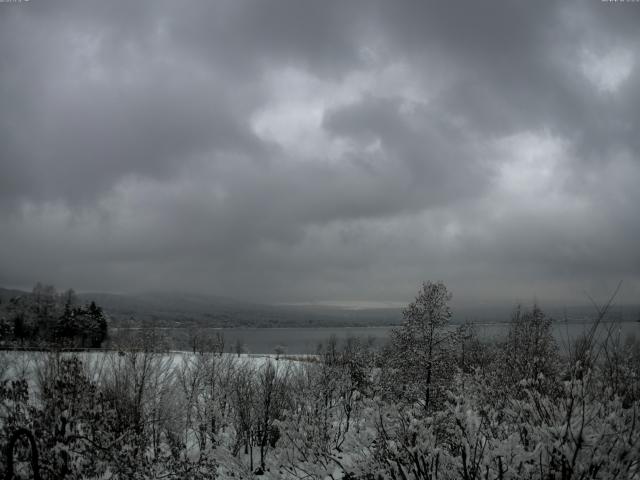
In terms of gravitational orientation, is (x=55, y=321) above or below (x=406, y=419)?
below

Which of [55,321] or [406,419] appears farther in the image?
[55,321]

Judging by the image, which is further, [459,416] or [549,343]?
[549,343]

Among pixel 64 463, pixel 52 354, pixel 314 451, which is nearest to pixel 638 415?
pixel 314 451

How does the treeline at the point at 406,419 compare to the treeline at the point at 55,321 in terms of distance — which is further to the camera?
the treeline at the point at 55,321

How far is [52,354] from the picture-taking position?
69.5 ft

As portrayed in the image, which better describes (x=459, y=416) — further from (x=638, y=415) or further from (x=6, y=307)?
(x=6, y=307)

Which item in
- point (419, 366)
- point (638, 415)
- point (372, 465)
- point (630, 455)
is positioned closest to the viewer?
point (630, 455)

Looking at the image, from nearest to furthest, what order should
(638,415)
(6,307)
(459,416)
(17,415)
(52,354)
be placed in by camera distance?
(638,415)
(459,416)
(17,415)
(52,354)
(6,307)

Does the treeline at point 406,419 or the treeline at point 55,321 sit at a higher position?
the treeline at point 406,419

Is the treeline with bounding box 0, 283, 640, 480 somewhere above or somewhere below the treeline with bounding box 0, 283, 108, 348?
above

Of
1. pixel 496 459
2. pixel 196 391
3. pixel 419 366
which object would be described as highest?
pixel 496 459

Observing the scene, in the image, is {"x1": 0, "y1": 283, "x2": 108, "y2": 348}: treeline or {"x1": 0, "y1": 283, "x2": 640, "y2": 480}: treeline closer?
{"x1": 0, "y1": 283, "x2": 640, "y2": 480}: treeline

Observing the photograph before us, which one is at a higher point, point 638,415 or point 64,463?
point 638,415

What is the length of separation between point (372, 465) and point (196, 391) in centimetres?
2841
